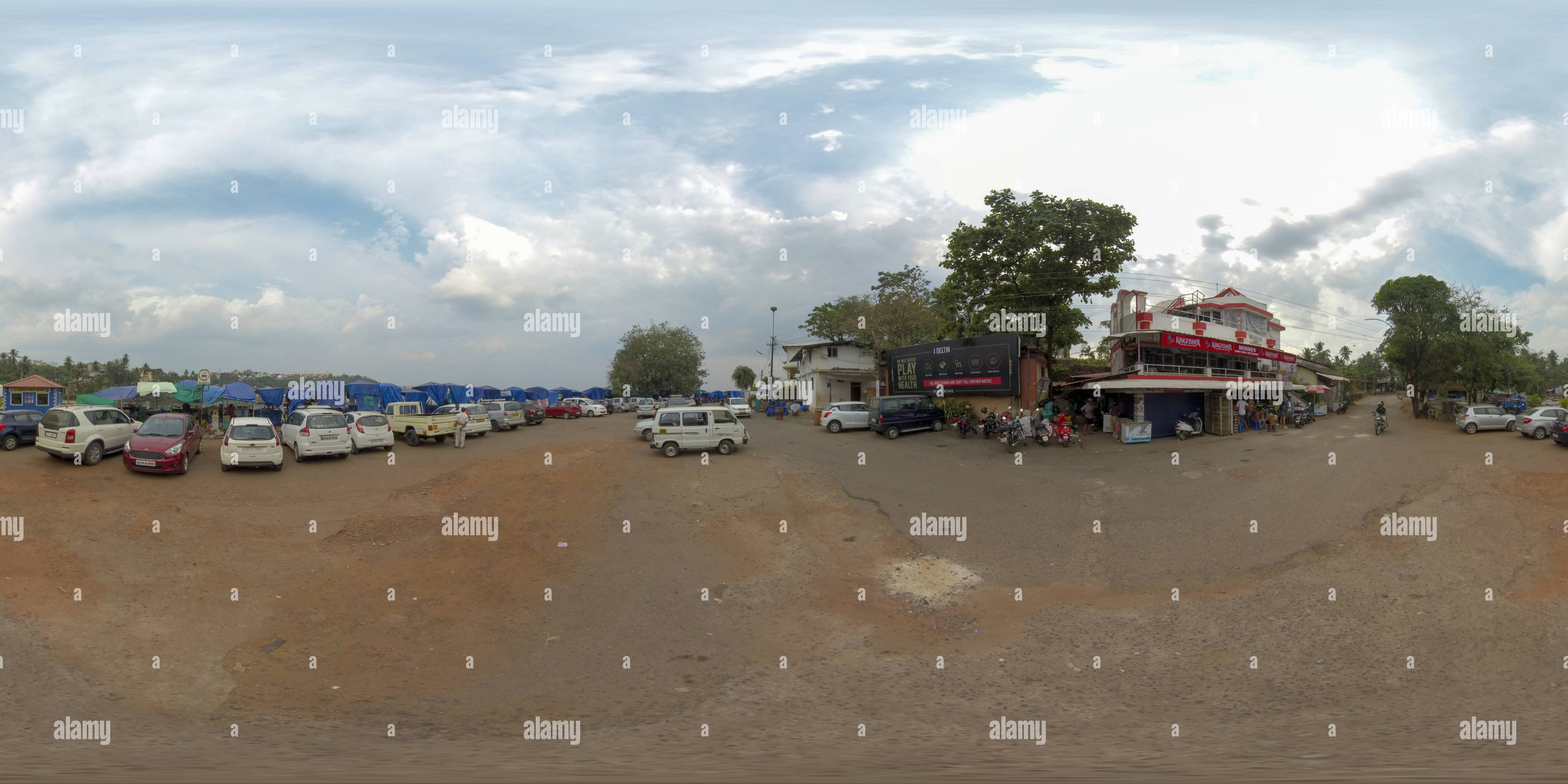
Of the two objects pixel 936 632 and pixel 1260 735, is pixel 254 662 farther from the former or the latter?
pixel 1260 735

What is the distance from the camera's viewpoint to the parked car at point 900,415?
28.0 m

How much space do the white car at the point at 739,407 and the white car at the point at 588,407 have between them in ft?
29.8

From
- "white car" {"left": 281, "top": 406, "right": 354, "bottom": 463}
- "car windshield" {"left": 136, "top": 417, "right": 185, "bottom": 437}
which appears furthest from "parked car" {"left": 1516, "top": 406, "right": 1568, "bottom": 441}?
"car windshield" {"left": 136, "top": 417, "right": 185, "bottom": 437}

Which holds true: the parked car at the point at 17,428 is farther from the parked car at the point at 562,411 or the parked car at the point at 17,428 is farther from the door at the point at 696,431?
the parked car at the point at 562,411

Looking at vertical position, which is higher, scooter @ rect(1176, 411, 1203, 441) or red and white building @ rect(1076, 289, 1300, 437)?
red and white building @ rect(1076, 289, 1300, 437)

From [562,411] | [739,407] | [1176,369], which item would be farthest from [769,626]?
[562,411]

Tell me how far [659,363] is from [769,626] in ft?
193

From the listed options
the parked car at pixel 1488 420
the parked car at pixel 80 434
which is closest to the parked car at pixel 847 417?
the parked car at pixel 1488 420

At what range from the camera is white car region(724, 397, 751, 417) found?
4200cm

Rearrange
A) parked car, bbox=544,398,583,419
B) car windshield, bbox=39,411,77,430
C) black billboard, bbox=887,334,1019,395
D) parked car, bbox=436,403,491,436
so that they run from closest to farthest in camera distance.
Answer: car windshield, bbox=39,411,77,430 < parked car, bbox=436,403,491,436 < black billboard, bbox=887,334,1019,395 < parked car, bbox=544,398,583,419

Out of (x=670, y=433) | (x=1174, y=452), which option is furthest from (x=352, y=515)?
(x=1174, y=452)

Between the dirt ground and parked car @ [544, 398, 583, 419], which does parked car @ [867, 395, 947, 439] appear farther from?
parked car @ [544, 398, 583, 419]

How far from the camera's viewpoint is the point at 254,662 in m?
7.82

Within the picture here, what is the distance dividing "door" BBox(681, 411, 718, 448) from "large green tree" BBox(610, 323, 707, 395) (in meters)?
46.8
